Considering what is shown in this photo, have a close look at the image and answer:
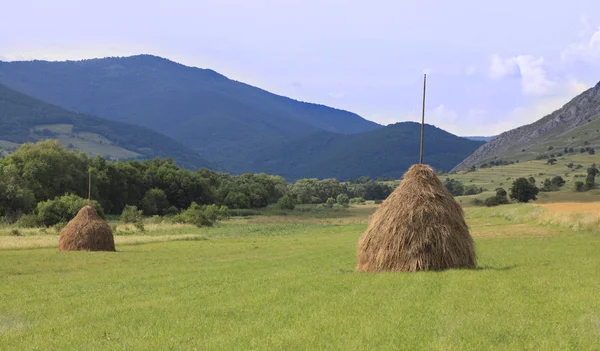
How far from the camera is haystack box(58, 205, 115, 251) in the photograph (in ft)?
132

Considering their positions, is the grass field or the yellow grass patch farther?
the yellow grass patch

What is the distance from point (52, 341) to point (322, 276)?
1121 cm

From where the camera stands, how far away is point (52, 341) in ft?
41.4

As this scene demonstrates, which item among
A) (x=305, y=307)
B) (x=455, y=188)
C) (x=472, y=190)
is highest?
(x=455, y=188)

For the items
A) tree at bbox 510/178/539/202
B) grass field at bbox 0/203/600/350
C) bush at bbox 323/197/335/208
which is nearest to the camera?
grass field at bbox 0/203/600/350

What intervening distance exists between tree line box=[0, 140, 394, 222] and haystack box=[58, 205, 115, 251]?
79.8 ft

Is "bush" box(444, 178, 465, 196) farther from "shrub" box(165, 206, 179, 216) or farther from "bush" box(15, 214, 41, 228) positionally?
"bush" box(15, 214, 41, 228)

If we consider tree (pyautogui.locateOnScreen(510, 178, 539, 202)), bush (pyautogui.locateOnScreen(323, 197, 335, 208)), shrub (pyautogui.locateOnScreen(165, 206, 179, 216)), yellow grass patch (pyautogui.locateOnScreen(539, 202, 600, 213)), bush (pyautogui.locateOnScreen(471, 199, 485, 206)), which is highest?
tree (pyautogui.locateOnScreen(510, 178, 539, 202))

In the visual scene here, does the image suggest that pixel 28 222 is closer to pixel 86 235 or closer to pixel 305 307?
pixel 86 235

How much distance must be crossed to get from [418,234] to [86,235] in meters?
26.1

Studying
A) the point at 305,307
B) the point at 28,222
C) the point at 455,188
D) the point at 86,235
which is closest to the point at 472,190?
the point at 455,188

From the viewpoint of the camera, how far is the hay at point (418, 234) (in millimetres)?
22375

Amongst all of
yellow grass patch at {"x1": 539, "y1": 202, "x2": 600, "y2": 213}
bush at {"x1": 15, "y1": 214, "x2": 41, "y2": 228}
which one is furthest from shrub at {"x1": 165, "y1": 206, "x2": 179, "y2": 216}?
yellow grass patch at {"x1": 539, "y1": 202, "x2": 600, "y2": 213}

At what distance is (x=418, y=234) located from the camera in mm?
22453
